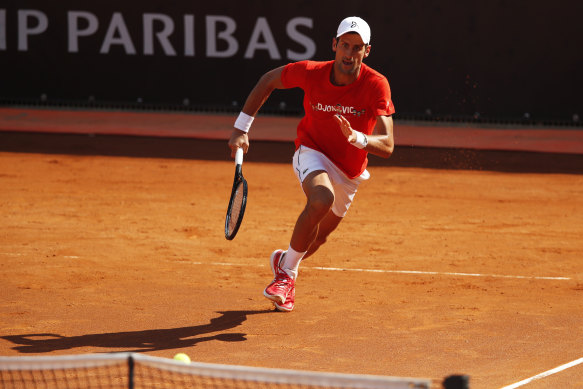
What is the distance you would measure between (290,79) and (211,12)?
845 cm

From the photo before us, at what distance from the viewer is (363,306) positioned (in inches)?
253

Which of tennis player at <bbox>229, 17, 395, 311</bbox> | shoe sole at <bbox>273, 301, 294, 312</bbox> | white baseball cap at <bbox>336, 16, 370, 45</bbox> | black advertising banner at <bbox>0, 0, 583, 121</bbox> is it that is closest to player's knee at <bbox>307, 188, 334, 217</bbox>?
tennis player at <bbox>229, 17, 395, 311</bbox>

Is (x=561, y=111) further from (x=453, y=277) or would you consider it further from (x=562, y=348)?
(x=562, y=348)

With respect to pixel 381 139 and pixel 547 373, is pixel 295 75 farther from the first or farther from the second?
pixel 547 373

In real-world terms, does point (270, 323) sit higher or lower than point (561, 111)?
lower

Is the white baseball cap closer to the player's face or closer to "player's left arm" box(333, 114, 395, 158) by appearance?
the player's face

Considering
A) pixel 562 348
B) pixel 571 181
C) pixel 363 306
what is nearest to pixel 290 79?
pixel 363 306

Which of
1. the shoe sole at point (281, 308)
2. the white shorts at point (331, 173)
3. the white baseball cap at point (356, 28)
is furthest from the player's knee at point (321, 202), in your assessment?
the white baseball cap at point (356, 28)

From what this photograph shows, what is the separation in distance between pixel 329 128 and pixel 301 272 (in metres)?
1.48

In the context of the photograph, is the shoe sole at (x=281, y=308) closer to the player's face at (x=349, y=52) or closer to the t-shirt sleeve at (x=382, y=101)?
the t-shirt sleeve at (x=382, y=101)

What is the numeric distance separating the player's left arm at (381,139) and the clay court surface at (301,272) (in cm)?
112

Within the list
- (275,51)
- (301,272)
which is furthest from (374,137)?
(275,51)

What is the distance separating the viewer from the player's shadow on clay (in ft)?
17.8

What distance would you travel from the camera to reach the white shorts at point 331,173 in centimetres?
629
